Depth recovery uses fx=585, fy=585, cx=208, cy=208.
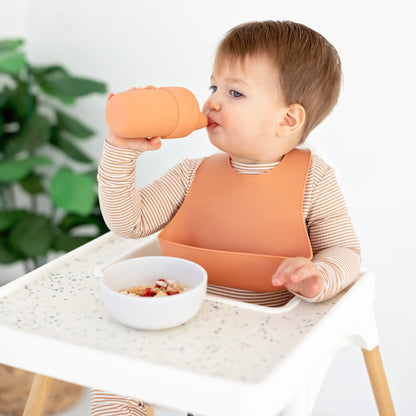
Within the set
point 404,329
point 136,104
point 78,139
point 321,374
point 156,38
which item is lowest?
point 404,329

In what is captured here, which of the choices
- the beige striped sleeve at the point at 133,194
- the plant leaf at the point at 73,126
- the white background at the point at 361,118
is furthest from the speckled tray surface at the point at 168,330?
the plant leaf at the point at 73,126

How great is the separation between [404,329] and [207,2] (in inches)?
45.7

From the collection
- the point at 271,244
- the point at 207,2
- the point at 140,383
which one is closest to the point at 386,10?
the point at 207,2

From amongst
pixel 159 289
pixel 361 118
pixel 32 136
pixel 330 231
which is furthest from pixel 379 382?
pixel 32 136

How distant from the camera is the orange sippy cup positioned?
0.79m

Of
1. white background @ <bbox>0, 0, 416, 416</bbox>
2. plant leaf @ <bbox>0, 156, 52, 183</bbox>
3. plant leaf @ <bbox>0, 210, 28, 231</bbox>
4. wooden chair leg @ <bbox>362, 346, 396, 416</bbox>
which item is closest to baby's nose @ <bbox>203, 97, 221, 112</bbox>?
white background @ <bbox>0, 0, 416, 416</bbox>

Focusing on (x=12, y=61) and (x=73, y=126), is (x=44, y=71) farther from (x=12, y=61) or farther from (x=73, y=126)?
(x=73, y=126)

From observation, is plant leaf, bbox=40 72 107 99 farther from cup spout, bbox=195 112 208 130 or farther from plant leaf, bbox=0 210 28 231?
cup spout, bbox=195 112 208 130

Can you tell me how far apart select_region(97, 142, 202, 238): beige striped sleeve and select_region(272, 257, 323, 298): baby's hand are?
29 cm

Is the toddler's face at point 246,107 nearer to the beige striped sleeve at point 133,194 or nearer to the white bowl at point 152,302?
the beige striped sleeve at point 133,194

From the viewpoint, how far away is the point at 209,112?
1.03 meters

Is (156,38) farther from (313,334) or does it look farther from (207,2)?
(313,334)

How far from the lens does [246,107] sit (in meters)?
1.01

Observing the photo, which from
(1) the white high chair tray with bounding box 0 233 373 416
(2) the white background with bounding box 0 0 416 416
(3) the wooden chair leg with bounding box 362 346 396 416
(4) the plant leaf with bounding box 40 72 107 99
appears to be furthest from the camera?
(4) the plant leaf with bounding box 40 72 107 99
